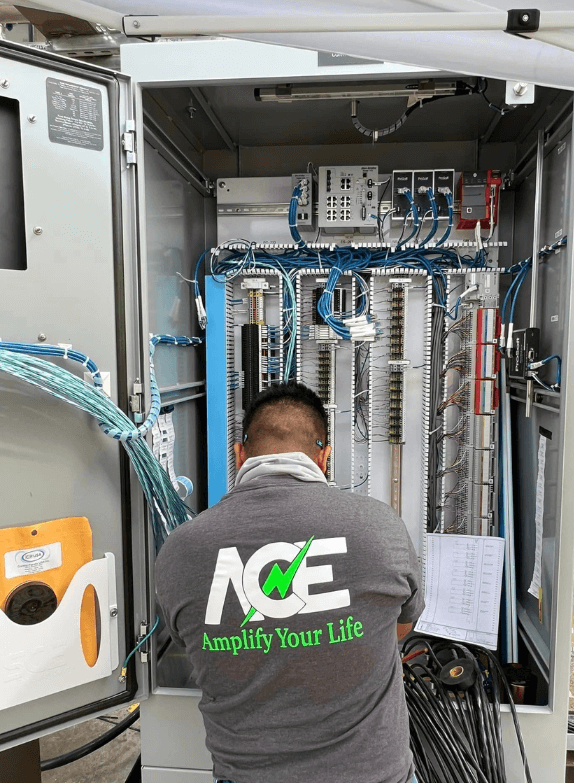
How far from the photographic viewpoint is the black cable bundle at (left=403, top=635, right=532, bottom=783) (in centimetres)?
144

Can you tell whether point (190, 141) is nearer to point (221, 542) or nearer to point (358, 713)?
point (221, 542)

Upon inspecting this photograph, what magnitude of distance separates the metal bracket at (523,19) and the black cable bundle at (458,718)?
167 centimetres

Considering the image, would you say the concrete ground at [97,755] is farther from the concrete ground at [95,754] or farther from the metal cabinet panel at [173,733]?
the metal cabinet panel at [173,733]

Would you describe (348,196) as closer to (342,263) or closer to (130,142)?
(342,263)

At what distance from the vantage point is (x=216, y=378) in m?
2.09

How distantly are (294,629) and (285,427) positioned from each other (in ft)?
1.49

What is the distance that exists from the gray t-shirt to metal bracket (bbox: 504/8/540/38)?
89 cm

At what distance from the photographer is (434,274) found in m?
2.04

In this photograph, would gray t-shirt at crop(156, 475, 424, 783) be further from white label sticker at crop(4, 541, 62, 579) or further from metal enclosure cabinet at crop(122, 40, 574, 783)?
metal enclosure cabinet at crop(122, 40, 574, 783)

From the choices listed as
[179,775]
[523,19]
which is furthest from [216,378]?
[523,19]

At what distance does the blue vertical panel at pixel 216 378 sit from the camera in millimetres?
2066

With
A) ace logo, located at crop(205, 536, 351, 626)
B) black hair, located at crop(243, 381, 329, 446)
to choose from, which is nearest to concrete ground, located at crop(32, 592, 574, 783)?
ace logo, located at crop(205, 536, 351, 626)

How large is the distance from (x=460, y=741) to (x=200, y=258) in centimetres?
202

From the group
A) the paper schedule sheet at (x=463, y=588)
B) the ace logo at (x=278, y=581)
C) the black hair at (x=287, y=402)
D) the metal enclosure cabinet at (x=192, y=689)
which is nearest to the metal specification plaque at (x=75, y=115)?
the metal enclosure cabinet at (x=192, y=689)
